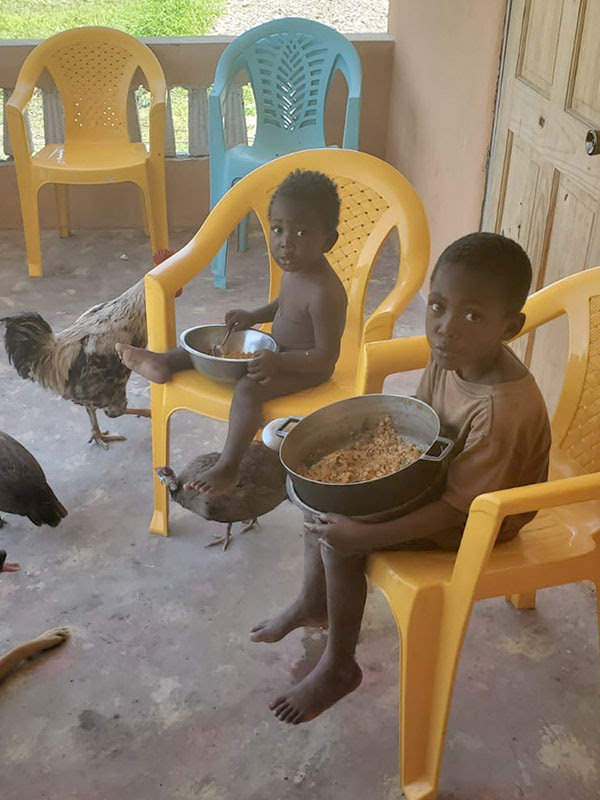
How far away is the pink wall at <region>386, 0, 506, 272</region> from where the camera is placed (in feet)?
11.2

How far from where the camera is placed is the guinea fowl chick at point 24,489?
2.48 m

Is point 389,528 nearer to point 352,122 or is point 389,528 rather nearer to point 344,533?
point 344,533

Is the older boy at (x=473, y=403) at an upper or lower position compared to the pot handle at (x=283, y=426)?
upper

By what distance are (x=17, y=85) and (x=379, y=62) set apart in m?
1.92

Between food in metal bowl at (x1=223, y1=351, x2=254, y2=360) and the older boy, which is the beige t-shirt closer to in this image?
the older boy

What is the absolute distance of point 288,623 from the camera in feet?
7.04

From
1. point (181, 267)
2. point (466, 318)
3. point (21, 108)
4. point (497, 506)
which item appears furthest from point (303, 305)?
point (21, 108)

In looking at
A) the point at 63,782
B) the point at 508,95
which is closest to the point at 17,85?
the point at 508,95

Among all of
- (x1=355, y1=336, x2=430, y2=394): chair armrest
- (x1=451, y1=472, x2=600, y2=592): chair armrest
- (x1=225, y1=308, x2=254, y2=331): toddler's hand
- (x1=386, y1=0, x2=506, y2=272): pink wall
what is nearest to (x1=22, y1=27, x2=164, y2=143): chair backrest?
(x1=386, y1=0, x2=506, y2=272): pink wall

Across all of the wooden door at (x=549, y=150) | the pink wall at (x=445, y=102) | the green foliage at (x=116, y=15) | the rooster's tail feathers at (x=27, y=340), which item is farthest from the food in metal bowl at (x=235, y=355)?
the green foliage at (x=116, y=15)

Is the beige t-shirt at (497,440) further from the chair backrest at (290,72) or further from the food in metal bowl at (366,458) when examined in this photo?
the chair backrest at (290,72)

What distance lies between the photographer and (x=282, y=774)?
1904 millimetres

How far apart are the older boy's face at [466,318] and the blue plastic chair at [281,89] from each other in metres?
2.61

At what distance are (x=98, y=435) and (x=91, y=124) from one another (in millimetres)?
2181
